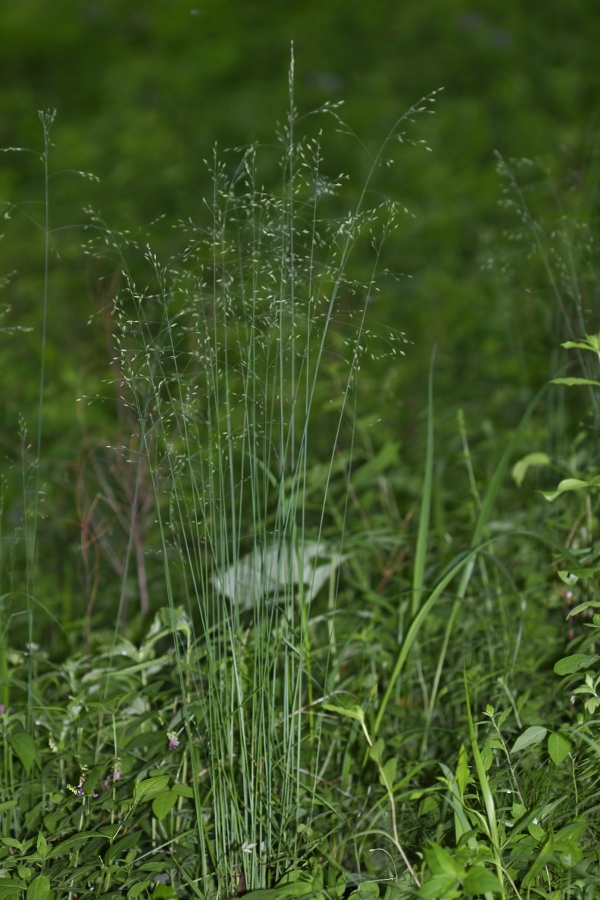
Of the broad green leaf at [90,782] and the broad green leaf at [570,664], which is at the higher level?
the broad green leaf at [570,664]

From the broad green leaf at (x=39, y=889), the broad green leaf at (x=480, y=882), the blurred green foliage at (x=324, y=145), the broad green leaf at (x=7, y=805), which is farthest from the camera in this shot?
the blurred green foliage at (x=324, y=145)

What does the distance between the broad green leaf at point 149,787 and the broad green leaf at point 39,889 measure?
14cm

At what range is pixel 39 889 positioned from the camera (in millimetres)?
1055

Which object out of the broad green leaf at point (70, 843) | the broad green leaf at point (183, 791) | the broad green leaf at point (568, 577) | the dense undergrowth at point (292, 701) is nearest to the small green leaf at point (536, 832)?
the dense undergrowth at point (292, 701)

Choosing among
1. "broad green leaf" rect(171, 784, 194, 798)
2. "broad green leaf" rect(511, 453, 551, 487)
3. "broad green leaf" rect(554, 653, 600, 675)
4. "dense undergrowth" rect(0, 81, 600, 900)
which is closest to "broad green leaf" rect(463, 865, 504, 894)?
"dense undergrowth" rect(0, 81, 600, 900)

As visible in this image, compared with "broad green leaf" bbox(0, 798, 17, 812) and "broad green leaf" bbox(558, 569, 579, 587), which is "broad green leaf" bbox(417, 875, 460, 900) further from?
"broad green leaf" bbox(0, 798, 17, 812)

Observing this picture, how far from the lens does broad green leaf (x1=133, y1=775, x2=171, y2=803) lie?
1.12 meters

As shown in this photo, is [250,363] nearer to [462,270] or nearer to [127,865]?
[127,865]

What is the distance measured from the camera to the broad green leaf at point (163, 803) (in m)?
1.11

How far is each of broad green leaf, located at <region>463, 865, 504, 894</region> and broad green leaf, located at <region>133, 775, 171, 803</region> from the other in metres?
0.42

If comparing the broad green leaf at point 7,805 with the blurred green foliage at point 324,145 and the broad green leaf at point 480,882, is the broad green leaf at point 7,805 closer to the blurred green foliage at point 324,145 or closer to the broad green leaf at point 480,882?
the broad green leaf at point 480,882

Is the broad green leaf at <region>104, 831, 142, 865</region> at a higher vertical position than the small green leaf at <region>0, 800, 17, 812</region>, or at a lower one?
higher

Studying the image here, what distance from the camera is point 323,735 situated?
1.45 meters

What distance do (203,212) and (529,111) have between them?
155 centimetres
